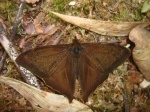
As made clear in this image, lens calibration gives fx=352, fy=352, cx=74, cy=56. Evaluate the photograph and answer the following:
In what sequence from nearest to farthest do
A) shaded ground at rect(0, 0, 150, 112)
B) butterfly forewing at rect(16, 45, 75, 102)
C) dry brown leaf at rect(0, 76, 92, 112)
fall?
butterfly forewing at rect(16, 45, 75, 102)
dry brown leaf at rect(0, 76, 92, 112)
shaded ground at rect(0, 0, 150, 112)

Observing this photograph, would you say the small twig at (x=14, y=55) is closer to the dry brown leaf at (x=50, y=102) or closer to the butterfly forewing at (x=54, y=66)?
the dry brown leaf at (x=50, y=102)

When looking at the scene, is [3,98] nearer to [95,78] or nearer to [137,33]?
[95,78]

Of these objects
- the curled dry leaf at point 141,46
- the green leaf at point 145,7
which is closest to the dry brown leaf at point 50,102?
the curled dry leaf at point 141,46

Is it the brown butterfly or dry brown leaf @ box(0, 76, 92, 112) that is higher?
the brown butterfly

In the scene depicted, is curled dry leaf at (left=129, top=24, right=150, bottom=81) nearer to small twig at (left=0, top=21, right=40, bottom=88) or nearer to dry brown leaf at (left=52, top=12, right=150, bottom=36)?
dry brown leaf at (left=52, top=12, right=150, bottom=36)

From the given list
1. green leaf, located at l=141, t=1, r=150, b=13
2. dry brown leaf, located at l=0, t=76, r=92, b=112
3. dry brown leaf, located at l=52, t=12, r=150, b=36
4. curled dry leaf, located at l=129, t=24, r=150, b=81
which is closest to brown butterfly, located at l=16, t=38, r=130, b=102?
dry brown leaf, located at l=0, t=76, r=92, b=112

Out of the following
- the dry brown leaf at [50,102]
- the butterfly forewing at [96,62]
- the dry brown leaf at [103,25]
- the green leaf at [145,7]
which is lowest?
the dry brown leaf at [50,102]

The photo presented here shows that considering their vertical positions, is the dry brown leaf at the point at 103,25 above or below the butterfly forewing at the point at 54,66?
above
